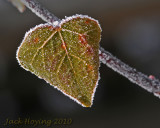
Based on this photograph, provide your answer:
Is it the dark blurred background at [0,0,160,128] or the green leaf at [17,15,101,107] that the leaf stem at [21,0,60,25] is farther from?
the dark blurred background at [0,0,160,128]

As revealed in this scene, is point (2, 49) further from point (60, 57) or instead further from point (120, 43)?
point (60, 57)

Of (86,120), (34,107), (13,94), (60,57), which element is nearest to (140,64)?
(86,120)

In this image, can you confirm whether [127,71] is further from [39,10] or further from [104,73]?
[104,73]

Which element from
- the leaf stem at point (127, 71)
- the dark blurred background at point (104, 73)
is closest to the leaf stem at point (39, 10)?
the leaf stem at point (127, 71)

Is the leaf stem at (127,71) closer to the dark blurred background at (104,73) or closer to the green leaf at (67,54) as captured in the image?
the green leaf at (67,54)

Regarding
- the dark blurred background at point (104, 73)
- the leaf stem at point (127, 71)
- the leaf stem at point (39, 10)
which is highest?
the dark blurred background at point (104, 73)

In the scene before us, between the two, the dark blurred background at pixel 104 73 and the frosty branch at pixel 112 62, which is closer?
the frosty branch at pixel 112 62
